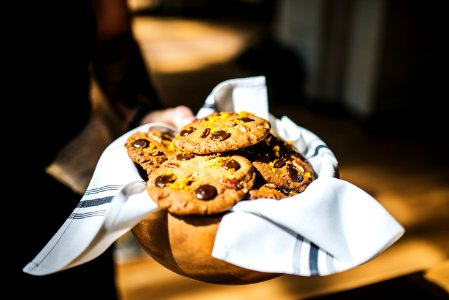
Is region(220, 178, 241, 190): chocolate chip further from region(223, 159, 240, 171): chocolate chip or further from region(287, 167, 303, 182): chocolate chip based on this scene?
region(287, 167, 303, 182): chocolate chip

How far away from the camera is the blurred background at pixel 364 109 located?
6.26 ft

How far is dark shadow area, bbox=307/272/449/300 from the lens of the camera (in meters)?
0.94

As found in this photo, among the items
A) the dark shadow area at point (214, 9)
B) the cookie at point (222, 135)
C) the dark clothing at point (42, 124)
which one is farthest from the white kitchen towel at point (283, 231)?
the dark shadow area at point (214, 9)

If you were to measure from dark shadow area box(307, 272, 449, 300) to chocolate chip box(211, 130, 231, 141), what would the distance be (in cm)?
42

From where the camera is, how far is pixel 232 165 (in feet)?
2.44

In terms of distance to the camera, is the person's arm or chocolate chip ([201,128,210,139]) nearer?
chocolate chip ([201,128,210,139])

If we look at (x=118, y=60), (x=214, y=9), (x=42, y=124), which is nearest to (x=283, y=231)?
(x=42, y=124)

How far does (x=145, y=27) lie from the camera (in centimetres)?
862

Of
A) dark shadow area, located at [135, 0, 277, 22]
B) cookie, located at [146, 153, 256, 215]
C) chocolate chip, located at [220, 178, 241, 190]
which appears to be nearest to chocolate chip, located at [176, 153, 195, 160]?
cookie, located at [146, 153, 256, 215]

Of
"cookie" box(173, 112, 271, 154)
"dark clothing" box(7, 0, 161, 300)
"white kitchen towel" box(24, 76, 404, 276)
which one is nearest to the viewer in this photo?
"white kitchen towel" box(24, 76, 404, 276)

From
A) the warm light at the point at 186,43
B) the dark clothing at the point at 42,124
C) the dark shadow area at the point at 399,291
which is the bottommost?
the warm light at the point at 186,43

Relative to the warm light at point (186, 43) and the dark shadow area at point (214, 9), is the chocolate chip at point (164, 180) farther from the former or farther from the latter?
the dark shadow area at point (214, 9)

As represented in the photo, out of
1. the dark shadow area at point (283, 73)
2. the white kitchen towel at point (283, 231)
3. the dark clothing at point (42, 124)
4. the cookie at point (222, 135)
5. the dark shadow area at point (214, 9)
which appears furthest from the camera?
the dark shadow area at point (214, 9)

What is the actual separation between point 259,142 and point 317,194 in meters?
0.21
